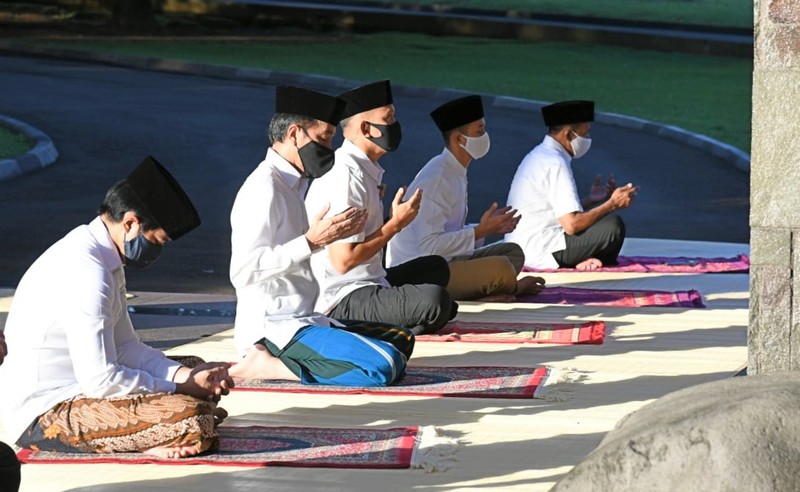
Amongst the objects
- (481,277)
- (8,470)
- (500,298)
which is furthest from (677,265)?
(8,470)

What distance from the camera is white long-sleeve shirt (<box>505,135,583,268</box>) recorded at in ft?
32.0

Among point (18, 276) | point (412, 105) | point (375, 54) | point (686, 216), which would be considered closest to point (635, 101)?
point (412, 105)

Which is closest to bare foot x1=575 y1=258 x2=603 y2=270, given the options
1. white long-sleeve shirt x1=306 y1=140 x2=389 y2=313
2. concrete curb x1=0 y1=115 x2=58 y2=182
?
white long-sleeve shirt x1=306 y1=140 x2=389 y2=313

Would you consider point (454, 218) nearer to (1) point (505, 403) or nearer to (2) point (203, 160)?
(1) point (505, 403)

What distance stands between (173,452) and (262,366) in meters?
1.33

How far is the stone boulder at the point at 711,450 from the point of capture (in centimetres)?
392

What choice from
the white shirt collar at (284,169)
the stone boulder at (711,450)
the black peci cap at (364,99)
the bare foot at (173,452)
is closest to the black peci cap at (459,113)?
the black peci cap at (364,99)

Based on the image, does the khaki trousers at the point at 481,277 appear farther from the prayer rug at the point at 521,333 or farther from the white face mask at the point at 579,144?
the white face mask at the point at 579,144

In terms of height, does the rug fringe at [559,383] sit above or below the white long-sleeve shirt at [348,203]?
below

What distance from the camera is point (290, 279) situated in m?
6.82

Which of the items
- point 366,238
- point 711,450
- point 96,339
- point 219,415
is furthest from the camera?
point 366,238

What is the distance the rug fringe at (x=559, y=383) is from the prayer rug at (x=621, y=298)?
5.92ft

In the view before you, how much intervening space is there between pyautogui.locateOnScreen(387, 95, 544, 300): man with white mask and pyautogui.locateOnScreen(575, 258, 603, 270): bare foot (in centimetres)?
121

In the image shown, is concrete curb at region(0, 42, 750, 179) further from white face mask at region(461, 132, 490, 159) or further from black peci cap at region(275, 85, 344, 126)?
black peci cap at region(275, 85, 344, 126)
